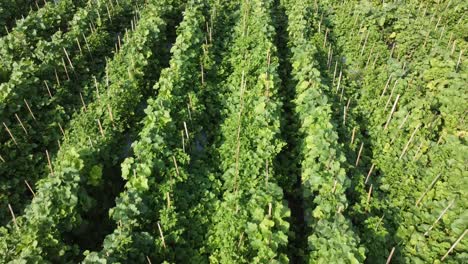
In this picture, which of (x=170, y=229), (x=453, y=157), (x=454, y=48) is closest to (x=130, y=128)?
(x=170, y=229)

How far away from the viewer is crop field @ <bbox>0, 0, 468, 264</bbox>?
555 centimetres

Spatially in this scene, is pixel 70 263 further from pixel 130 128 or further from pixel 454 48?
pixel 454 48

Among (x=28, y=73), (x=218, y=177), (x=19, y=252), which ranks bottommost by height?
(x=218, y=177)

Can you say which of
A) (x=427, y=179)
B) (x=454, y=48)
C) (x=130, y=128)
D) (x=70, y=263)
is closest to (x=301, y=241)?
(x=427, y=179)

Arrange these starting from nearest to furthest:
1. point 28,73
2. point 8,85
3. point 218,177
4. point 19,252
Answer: point 19,252 → point 218,177 → point 8,85 → point 28,73

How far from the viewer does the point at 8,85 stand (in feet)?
24.8

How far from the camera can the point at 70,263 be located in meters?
5.35

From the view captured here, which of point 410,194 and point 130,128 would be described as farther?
point 130,128

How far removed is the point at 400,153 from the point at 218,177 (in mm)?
3502

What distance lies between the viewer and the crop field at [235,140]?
219 inches

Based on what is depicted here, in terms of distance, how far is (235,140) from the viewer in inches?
274

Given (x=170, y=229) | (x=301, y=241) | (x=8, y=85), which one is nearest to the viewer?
(x=170, y=229)

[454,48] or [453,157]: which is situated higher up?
[454,48]

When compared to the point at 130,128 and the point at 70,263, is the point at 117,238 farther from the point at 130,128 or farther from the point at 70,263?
the point at 130,128
